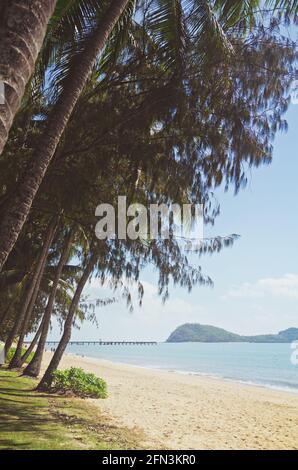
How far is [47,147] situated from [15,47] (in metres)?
1.76

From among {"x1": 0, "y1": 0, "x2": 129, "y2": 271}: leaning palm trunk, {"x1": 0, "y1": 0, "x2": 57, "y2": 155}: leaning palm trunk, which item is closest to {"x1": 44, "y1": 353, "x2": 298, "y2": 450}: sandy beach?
{"x1": 0, "y1": 0, "x2": 129, "y2": 271}: leaning palm trunk

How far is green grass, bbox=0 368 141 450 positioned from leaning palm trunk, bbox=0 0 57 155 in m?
5.28

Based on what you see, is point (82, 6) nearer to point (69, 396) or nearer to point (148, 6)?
point (148, 6)

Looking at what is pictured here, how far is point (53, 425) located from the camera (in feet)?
27.2

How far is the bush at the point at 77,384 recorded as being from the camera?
44.2ft

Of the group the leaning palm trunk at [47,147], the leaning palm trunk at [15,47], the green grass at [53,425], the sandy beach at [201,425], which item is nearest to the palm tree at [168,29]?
the leaning palm trunk at [47,147]

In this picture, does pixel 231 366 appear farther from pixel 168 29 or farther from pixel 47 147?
pixel 47 147

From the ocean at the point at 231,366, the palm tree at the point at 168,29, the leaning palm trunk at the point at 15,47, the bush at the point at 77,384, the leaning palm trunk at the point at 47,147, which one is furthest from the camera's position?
the ocean at the point at 231,366

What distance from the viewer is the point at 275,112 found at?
7.11 metres

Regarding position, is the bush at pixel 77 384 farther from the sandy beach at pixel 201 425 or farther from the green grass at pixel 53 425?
the green grass at pixel 53 425

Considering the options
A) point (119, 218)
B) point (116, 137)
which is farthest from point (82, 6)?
point (119, 218)

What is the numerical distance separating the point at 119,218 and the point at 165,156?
5.22ft

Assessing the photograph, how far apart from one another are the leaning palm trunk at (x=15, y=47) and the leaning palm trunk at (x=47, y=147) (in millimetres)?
1154
